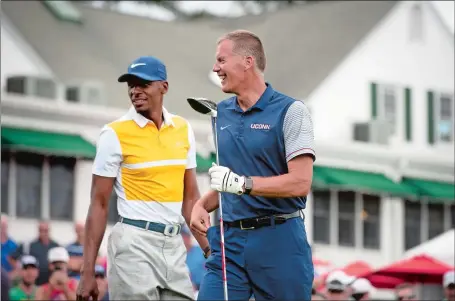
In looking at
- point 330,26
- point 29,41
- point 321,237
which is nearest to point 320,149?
point 321,237

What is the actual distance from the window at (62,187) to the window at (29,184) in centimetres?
35

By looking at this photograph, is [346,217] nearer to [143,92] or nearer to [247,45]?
[143,92]

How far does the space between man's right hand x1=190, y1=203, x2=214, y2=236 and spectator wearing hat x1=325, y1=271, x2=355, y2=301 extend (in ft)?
31.1

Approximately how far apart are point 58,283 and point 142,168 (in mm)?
7653

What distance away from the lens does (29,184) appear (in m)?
33.3

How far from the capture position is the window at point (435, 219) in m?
42.8

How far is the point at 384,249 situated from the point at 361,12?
23.4 feet

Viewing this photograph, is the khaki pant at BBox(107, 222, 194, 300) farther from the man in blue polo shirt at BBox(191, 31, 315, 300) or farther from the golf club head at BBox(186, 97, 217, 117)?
the golf club head at BBox(186, 97, 217, 117)

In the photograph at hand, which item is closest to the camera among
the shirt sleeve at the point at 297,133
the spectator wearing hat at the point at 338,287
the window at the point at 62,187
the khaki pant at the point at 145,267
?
the shirt sleeve at the point at 297,133

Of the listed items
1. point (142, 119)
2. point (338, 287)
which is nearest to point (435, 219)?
point (338, 287)

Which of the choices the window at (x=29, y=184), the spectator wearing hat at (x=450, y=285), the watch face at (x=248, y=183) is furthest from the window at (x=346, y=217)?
the watch face at (x=248, y=183)

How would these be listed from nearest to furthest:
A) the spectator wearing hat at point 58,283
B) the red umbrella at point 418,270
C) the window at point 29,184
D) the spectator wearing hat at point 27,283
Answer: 1. the spectator wearing hat at point 58,283
2. the spectator wearing hat at point 27,283
3. the red umbrella at point 418,270
4. the window at point 29,184

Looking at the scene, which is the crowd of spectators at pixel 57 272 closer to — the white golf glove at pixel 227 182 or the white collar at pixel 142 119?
the white collar at pixel 142 119

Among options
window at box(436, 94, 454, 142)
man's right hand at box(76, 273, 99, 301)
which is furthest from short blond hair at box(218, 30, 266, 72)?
window at box(436, 94, 454, 142)
